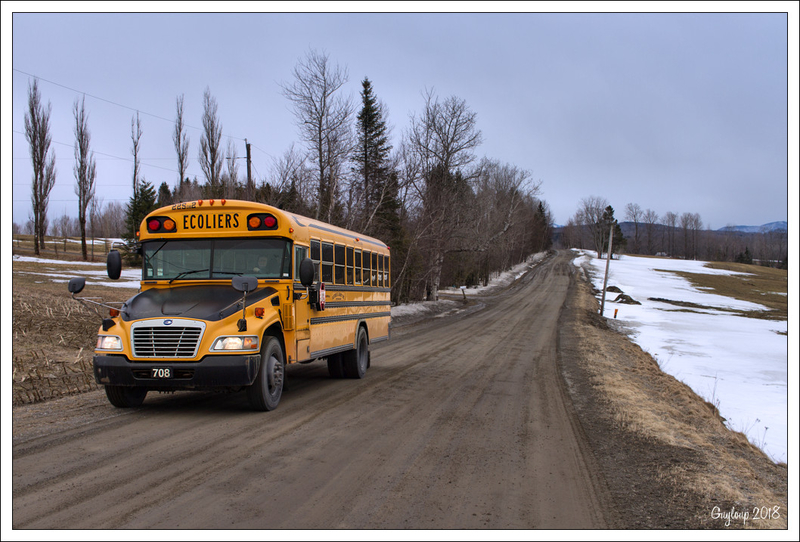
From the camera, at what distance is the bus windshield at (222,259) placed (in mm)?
8250

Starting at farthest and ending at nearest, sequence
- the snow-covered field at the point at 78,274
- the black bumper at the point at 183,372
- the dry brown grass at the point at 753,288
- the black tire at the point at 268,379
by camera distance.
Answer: the dry brown grass at the point at 753,288, the snow-covered field at the point at 78,274, the black tire at the point at 268,379, the black bumper at the point at 183,372

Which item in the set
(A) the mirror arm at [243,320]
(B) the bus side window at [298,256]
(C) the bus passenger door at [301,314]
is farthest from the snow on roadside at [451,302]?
(A) the mirror arm at [243,320]

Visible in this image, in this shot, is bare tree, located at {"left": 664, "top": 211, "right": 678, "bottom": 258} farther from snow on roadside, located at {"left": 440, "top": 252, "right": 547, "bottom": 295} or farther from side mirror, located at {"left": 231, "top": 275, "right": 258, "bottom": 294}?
side mirror, located at {"left": 231, "top": 275, "right": 258, "bottom": 294}

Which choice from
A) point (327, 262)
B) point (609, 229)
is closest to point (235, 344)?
point (327, 262)

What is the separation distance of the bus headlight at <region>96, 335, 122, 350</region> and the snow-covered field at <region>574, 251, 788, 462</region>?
10.5 m

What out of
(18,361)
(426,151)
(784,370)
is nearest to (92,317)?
(18,361)

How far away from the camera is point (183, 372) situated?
6.96m

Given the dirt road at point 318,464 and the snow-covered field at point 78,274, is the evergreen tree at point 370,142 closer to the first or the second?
the snow-covered field at point 78,274

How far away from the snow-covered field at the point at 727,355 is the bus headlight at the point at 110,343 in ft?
34.3

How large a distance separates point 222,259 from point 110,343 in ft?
6.37

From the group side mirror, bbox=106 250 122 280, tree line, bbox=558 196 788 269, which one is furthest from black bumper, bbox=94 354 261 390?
tree line, bbox=558 196 788 269

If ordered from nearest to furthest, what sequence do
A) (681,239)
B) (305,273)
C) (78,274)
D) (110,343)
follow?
(110,343)
(305,273)
(78,274)
(681,239)

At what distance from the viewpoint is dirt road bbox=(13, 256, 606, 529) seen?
4199 millimetres

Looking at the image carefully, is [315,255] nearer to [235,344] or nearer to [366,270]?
[235,344]
